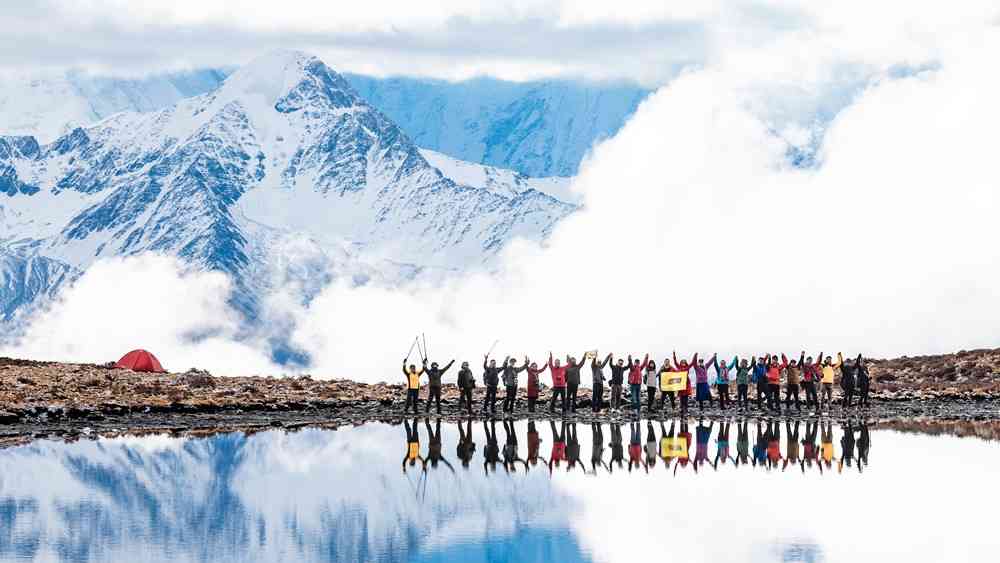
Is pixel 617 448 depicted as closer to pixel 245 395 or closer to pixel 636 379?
pixel 636 379

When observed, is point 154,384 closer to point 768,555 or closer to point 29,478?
point 29,478

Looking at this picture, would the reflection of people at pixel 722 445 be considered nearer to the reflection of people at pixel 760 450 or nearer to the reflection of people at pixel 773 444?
the reflection of people at pixel 760 450

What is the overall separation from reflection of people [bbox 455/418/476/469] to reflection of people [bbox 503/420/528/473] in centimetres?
92

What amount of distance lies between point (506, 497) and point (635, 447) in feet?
37.9

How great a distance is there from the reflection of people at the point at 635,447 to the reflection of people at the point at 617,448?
21 cm

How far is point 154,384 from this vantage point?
7231 cm

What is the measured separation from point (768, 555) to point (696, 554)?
1264 mm

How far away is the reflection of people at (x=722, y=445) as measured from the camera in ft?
153

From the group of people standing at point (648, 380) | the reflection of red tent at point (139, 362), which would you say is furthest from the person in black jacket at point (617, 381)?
the reflection of red tent at point (139, 362)

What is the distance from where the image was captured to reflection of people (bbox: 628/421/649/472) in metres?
46.1

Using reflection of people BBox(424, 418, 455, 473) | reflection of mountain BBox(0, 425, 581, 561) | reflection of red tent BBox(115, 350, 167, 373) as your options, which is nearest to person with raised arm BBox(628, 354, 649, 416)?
reflection of people BBox(424, 418, 455, 473)

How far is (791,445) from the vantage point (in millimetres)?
51125

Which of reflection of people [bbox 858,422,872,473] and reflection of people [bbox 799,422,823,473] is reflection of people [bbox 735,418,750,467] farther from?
reflection of people [bbox 858,422,872,473]

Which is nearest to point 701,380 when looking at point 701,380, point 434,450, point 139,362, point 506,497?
point 701,380
